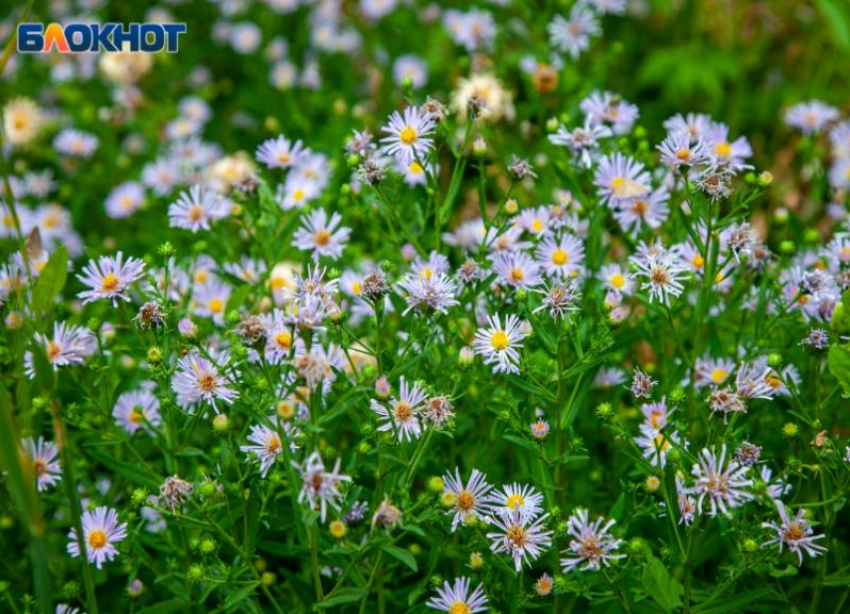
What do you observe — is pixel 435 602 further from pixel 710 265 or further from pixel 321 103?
pixel 321 103

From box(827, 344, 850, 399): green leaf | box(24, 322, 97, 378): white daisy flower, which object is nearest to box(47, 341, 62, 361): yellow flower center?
box(24, 322, 97, 378): white daisy flower

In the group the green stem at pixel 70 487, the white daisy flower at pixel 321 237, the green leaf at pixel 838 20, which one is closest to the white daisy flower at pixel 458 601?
the green stem at pixel 70 487

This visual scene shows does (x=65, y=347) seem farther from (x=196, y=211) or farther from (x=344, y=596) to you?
(x=344, y=596)

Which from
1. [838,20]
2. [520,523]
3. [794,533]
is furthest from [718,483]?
[838,20]

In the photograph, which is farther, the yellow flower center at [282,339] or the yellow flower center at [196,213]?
the yellow flower center at [196,213]

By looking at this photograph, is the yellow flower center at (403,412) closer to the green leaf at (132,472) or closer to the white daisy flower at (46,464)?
the green leaf at (132,472)

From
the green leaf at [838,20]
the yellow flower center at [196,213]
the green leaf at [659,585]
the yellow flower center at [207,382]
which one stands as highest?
the green leaf at [838,20]

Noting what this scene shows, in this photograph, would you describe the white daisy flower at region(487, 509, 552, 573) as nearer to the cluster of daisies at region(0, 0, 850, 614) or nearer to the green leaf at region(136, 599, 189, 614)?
the cluster of daisies at region(0, 0, 850, 614)
